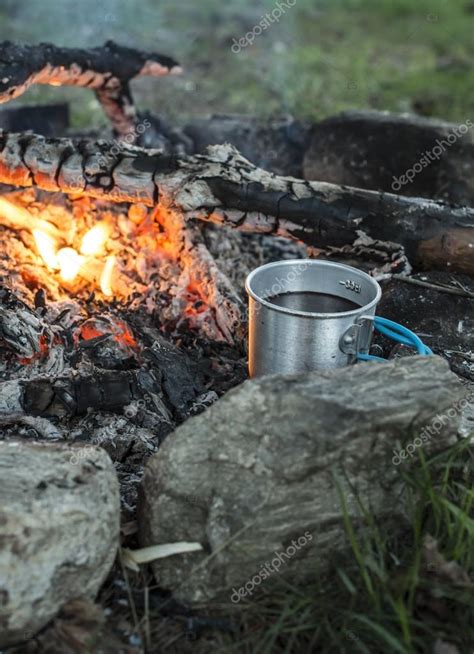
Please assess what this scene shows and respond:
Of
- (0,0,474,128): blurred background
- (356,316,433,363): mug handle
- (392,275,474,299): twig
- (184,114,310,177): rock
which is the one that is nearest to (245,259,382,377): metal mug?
(356,316,433,363): mug handle

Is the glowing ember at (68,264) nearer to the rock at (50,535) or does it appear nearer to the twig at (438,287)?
the twig at (438,287)

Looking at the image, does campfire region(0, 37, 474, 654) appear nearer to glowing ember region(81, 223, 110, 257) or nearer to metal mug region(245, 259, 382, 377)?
glowing ember region(81, 223, 110, 257)

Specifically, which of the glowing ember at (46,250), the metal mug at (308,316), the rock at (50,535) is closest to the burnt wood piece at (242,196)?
the glowing ember at (46,250)

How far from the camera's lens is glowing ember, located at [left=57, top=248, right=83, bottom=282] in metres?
3.95

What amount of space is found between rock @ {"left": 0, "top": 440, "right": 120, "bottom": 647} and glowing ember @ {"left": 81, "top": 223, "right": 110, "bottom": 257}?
1.92 m

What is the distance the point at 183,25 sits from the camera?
35.2 feet

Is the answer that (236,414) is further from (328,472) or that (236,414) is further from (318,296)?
(318,296)

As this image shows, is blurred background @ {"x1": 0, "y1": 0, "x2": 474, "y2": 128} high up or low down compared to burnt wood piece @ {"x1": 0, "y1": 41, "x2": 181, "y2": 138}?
down

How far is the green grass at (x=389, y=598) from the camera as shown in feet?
6.88

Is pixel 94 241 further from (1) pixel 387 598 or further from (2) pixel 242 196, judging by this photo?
(1) pixel 387 598

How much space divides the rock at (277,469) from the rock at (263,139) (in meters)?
3.34

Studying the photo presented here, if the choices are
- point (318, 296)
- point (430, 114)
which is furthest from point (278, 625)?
point (430, 114)

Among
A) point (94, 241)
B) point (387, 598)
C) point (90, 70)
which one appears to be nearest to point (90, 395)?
point (94, 241)

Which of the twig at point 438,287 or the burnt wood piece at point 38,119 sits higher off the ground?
the burnt wood piece at point 38,119
